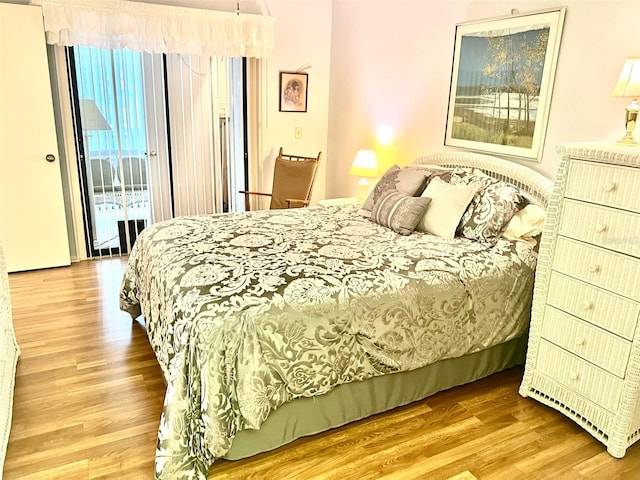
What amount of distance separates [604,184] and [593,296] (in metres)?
0.50

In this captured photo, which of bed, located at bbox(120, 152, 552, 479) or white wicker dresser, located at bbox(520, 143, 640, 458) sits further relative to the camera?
white wicker dresser, located at bbox(520, 143, 640, 458)

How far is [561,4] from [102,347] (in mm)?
3399

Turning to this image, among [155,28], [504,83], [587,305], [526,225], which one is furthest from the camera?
[155,28]

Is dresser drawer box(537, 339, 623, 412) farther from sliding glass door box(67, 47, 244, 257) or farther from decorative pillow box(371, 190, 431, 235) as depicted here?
sliding glass door box(67, 47, 244, 257)

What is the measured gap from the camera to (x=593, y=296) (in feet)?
6.95

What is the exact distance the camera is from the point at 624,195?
197cm

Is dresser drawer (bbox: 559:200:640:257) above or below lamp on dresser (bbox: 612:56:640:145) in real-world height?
below

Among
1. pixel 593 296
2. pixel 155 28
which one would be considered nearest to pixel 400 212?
pixel 593 296

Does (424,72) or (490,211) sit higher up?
(424,72)

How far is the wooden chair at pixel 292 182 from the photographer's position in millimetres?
4406

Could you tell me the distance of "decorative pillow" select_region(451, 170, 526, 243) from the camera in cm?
275

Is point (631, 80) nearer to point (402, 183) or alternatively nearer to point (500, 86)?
point (500, 86)

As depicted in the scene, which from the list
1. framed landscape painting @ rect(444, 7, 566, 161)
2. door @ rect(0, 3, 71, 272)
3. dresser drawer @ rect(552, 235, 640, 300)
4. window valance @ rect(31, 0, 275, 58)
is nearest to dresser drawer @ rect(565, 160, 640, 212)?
dresser drawer @ rect(552, 235, 640, 300)

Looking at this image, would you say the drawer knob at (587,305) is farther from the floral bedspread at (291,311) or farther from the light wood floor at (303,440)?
the light wood floor at (303,440)
